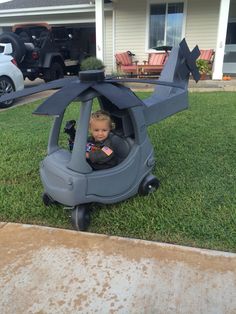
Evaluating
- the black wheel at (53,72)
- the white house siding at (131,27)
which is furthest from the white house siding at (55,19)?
the black wheel at (53,72)

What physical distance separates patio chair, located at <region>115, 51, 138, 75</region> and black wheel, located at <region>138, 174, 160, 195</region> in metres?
10.0

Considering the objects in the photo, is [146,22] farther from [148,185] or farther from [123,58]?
[148,185]

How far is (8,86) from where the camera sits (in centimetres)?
830

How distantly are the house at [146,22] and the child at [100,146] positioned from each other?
385 inches

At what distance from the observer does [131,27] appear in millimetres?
13852

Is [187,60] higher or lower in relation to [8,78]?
higher

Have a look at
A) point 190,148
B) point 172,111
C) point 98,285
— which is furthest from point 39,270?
point 190,148

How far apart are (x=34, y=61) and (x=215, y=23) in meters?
7.18

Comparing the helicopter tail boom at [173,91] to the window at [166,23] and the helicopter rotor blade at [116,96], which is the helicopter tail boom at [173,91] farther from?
the window at [166,23]

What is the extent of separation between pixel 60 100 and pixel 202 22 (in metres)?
12.3

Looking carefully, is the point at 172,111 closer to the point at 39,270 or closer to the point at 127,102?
the point at 127,102

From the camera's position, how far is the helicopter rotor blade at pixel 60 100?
2125 mm

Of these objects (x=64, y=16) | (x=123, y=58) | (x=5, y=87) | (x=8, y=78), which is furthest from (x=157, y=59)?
(x=5, y=87)

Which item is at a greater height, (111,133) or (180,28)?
(180,28)
